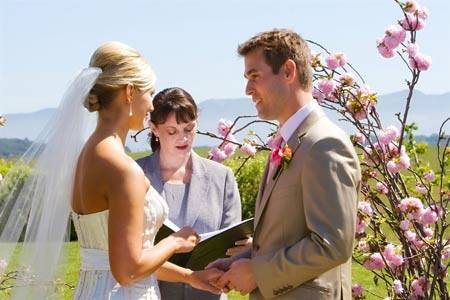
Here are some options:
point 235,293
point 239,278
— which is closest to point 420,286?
point 239,278

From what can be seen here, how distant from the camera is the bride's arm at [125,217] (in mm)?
3039

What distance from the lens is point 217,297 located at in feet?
14.5

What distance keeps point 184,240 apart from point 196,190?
1.08 metres

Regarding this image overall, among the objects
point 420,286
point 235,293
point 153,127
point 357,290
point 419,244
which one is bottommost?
point 235,293

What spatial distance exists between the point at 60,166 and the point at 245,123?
2695 mm

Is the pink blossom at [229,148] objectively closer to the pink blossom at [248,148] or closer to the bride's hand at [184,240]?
the pink blossom at [248,148]

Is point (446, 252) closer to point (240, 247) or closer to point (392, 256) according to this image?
point (392, 256)

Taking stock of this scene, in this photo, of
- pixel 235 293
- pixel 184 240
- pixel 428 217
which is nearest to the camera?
pixel 184 240

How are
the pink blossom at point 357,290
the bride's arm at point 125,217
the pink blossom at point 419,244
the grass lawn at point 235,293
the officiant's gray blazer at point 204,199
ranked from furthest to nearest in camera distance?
the grass lawn at point 235,293 → the pink blossom at point 357,290 → the pink blossom at point 419,244 → the officiant's gray blazer at point 204,199 → the bride's arm at point 125,217

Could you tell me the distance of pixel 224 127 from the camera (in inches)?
249

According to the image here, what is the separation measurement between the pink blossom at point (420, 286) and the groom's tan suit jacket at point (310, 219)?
2.43 metres

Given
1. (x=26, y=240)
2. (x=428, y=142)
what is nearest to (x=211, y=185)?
(x=26, y=240)

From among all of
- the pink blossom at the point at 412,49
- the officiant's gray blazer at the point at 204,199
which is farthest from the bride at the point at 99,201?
the pink blossom at the point at 412,49

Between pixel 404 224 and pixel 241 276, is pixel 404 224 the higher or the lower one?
the lower one
